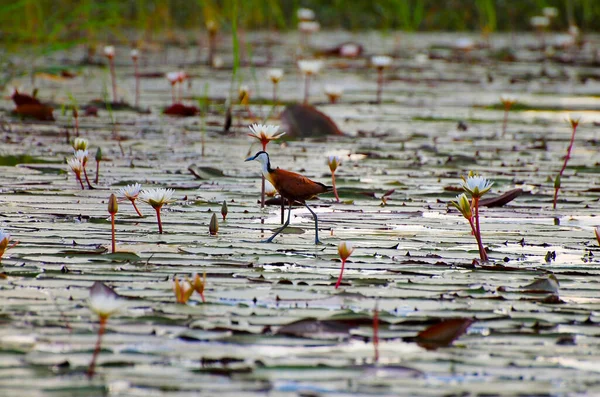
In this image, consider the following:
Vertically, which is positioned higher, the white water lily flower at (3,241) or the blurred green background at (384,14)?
the blurred green background at (384,14)

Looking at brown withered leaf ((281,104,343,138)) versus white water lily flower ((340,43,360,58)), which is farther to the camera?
white water lily flower ((340,43,360,58))

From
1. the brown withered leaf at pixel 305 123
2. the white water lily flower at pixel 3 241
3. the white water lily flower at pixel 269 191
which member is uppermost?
the brown withered leaf at pixel 305 123

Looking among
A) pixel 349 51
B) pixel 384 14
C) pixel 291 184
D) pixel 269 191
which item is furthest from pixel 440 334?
pixel 384 14

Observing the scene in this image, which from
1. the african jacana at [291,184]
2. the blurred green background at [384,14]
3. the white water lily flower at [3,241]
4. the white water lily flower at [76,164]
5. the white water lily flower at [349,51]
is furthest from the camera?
the blurred green background at [384,14]

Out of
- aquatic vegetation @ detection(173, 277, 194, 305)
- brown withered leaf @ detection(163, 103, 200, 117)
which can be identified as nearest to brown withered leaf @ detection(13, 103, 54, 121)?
brown withered leaf @ detection(163, 103, 200, 117)

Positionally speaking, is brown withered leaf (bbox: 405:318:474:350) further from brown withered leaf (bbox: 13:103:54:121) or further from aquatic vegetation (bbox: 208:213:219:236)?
brown withered leaf (bbox: 13:103:54:121)

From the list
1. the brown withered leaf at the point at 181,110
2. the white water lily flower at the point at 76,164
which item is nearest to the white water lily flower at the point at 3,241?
the white water lily flower at the point at 76,164

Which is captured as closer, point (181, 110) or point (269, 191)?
point (269, 191)

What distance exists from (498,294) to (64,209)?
5.10 feet

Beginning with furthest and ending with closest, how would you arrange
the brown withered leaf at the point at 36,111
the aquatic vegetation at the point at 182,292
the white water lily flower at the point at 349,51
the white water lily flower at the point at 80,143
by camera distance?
the white water lily flower at the point at 349,51 → the brown withered leaf at the point at 36,111 → the white water lily flower at the point at 80,143 → the aquatic vegetation at the point at 182,292

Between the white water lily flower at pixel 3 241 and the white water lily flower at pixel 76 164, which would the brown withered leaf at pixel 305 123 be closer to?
the white water lily flower at pixel 76 164

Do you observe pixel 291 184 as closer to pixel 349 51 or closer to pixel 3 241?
pixel 3 241

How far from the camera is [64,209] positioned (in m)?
3.21

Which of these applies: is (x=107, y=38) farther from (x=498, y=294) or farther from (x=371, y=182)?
(x=498, y=294)
